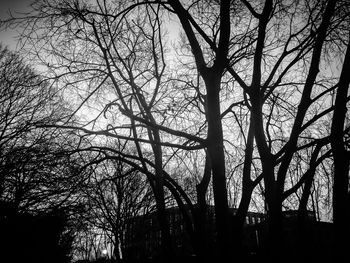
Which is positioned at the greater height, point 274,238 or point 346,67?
point 346,67

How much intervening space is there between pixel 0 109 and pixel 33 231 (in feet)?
24.6

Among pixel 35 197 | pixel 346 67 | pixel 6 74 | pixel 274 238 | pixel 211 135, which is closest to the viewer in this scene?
pixel 346 67

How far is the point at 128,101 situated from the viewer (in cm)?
780

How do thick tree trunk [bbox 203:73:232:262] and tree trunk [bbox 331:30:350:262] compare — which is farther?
thick tree trunk [bbox 203:73:232:262]

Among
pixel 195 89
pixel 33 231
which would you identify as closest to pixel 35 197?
pixel 33 231

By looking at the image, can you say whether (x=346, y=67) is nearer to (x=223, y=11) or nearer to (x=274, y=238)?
(x=223, y=11)

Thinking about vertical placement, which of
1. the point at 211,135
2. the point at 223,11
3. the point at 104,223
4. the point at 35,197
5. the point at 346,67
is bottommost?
the point at 104,223

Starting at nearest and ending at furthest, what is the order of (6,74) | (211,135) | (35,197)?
(211,135), (35,197), (6,74)

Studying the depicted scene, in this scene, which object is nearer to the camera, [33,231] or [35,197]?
[33,231]

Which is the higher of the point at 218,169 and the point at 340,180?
the point at 218,169

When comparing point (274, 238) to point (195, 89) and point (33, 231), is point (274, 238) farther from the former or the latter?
point (33, 231)

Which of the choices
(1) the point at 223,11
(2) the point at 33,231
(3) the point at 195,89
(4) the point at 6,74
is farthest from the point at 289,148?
(4) the point at 6,74

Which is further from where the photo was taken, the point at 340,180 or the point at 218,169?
the point at 218,169

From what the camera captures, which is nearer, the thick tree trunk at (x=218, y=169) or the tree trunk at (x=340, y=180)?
the tree trunk at (x=340, y=180)
